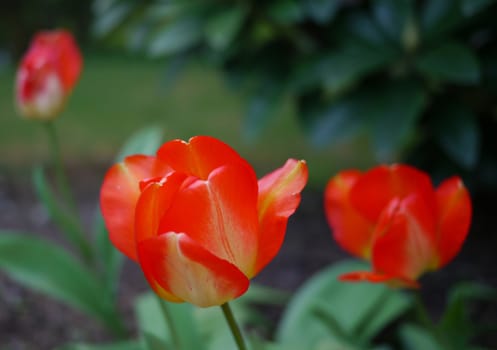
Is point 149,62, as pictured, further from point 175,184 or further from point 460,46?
point 175,184

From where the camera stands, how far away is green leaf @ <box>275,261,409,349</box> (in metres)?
1.20

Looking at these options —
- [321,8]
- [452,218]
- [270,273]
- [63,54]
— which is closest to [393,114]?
[321,8]

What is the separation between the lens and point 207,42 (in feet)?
6.47

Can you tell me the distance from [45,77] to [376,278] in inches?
31.2

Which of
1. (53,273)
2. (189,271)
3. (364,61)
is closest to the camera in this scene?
(189,271)

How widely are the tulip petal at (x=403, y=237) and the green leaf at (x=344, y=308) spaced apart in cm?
45

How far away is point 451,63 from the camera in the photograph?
4.58 ft

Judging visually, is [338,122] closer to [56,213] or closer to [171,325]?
[56,213]

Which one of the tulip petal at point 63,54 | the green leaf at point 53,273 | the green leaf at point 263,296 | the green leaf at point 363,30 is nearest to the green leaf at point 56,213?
the green leaf at point 53,273

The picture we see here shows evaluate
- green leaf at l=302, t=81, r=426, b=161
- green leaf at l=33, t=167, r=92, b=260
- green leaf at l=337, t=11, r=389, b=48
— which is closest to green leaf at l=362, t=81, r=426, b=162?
green leaf at l=302, t=81, r=426, b=161

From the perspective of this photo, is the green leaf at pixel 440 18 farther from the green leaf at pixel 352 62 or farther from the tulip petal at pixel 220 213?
the tulip petal at pixel 220 213

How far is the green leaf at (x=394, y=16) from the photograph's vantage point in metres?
1.48

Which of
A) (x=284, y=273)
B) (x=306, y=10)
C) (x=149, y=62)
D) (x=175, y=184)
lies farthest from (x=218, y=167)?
(x=149, y=62)

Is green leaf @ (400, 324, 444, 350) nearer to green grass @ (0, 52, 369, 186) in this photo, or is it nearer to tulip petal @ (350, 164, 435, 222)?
tulip petal @ (350, 164, 435, 222)
